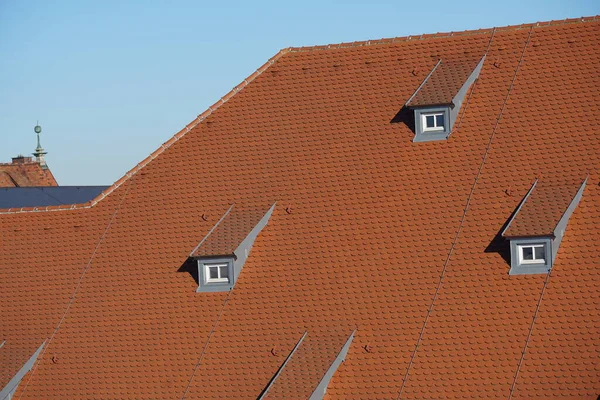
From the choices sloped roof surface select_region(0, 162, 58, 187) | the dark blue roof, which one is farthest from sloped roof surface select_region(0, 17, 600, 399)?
sloped roof surface select_region(0, 162, 58, 187)

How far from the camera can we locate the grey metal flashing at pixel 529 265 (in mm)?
39531

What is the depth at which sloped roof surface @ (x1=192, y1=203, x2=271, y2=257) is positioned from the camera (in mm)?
43219

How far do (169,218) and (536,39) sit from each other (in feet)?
42.1

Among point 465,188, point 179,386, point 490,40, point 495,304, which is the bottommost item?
point 179,386

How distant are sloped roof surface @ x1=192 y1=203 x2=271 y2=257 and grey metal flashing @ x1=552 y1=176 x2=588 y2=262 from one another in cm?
941

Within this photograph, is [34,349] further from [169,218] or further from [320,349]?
[320,349]

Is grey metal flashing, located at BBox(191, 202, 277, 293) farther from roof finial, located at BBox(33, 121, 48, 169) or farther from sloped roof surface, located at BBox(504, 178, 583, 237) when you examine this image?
roof finial, located at BBox(33, 121, 48, 169)

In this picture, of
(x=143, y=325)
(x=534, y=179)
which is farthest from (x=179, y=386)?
(x=534, y=179)

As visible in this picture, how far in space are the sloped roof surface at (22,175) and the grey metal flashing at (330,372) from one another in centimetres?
4248

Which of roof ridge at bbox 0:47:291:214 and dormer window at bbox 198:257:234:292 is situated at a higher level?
roof ridge at bbox 0:47:291:214

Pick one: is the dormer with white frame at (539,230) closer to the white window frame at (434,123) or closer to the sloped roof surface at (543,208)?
the sloped roof surface at (543,208)

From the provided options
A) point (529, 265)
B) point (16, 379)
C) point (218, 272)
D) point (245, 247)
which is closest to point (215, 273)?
point (218, 272)

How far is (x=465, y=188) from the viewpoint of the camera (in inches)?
1671

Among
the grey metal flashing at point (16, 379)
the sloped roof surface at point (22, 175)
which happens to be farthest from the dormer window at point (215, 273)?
the sloped roof surface at point (22, 175)
